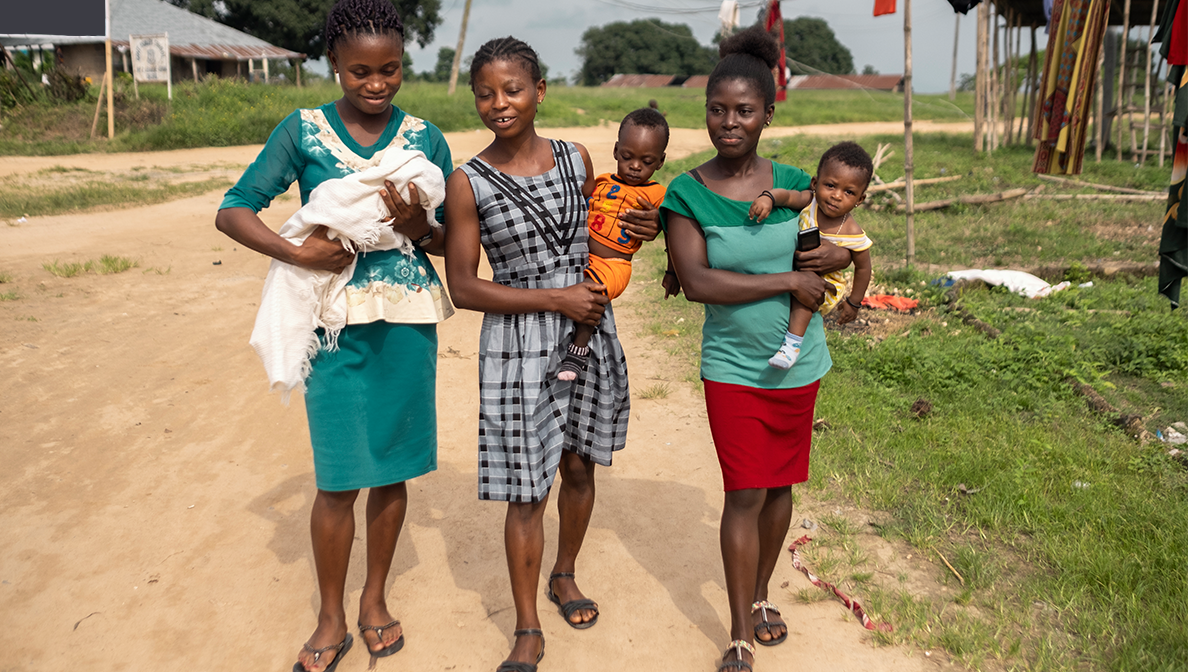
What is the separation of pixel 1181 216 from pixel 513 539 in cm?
304

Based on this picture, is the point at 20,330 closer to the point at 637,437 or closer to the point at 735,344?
the point at 637,437

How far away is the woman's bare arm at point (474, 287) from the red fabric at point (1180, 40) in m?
2.78

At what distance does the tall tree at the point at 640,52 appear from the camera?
250ft

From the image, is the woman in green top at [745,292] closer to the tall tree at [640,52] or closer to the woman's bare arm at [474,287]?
the woman's bare arm at [474,287]

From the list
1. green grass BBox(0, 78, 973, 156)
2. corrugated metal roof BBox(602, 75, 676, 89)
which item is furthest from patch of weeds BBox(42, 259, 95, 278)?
corrugated metal roof BBox(602, 75, 676, 89)

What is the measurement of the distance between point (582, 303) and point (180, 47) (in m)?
31.7

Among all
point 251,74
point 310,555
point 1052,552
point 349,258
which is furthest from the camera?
point 251,74

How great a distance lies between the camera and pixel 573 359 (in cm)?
258

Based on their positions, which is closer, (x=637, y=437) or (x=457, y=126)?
(x=637, y=437)

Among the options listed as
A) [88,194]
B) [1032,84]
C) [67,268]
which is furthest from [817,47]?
[67,268]

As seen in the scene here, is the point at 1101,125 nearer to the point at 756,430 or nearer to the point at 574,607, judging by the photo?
the point at 756,430

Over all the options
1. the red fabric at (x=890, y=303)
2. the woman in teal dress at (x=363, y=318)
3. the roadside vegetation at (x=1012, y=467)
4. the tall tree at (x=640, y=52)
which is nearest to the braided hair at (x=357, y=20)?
the woman in teal dress at (x=363, y=318)

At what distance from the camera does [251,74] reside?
30.7 m

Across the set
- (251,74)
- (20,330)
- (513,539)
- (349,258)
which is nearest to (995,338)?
(513,539)
